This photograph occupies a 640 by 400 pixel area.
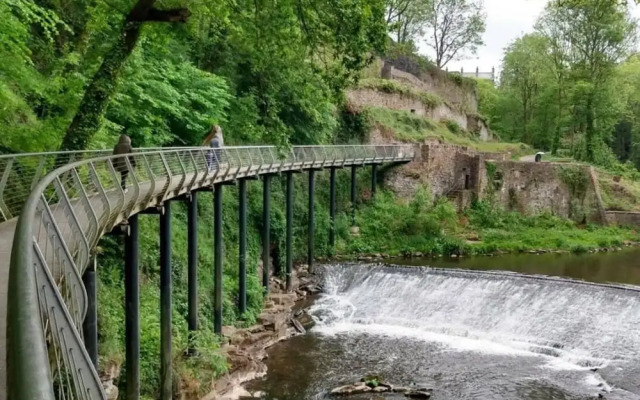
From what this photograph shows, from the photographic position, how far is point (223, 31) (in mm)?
24406

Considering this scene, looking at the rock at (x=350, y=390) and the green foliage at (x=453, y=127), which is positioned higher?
the green foliage at (x=453, y=127)

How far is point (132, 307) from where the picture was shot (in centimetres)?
973

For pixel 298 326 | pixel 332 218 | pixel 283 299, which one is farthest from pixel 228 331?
pixel 332 218

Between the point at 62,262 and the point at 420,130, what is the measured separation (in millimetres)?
34423

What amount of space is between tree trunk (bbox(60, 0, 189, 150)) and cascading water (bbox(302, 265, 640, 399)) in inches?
324

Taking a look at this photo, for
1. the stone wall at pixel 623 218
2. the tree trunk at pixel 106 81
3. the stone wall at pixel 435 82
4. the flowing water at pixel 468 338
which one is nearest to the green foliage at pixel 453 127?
the stone wall at pixel 435 82

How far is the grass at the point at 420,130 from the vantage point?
111 feet

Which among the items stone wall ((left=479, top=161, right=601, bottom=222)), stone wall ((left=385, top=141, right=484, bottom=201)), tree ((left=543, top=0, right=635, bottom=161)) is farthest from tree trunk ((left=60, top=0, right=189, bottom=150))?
tree ((left=543, top=0, right=635, bottom=161))

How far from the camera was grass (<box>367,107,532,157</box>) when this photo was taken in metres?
33.8

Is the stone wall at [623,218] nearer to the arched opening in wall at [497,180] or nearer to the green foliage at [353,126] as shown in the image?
the arched opening in wall at [497,180]

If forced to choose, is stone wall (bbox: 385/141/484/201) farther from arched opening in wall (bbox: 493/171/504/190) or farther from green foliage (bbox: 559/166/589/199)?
green foliage (bbox: 559/166/589/199)

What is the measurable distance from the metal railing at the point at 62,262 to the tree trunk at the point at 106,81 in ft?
1.46

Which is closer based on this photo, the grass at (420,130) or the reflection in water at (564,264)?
the reflection in water at (564,264)

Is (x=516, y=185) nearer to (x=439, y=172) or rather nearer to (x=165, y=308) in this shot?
(x=439, y=172)
